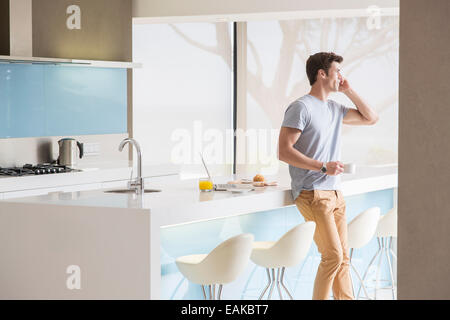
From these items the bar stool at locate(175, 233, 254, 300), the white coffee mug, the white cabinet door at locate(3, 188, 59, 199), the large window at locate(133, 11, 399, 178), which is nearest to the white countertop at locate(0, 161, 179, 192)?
the white cabinet door at locate(3, 188, 59, 199)

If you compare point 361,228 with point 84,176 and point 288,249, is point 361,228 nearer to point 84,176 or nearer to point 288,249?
point 288,249

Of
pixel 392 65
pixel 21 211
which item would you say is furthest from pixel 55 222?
pixel 392 65

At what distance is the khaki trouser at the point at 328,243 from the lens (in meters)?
3.83

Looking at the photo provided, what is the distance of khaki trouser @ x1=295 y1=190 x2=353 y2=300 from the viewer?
383 cm

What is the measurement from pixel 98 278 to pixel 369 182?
2.02m

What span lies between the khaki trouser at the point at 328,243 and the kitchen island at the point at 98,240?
297 millimetres

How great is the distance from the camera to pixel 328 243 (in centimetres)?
383

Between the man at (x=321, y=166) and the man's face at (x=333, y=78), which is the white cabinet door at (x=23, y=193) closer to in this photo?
the man at (x=321, y=166)

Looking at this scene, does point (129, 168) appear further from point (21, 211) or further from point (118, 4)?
point (21, 211)

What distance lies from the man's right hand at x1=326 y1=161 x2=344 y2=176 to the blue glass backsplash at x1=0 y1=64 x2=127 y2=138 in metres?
3.00

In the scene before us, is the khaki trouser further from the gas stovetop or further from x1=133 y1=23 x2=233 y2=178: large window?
x1=133 y1=23 x2=233 y2=178: large window

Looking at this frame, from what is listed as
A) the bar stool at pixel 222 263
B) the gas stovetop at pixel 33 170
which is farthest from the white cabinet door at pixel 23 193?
the bar stool at pixel 222 263

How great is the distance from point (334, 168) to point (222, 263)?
0.81 m

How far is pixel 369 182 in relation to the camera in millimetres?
4684
